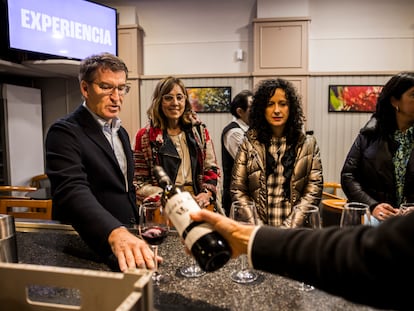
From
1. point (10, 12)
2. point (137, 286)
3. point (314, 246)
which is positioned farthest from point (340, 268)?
point (10, 12)

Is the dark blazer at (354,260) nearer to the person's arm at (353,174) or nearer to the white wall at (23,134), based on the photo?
the person's arm at (353,174)

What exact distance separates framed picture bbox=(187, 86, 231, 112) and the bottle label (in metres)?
4.37

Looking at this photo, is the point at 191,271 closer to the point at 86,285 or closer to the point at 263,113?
the point at 86,285

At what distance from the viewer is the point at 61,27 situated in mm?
4148

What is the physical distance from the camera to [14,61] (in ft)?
13.3

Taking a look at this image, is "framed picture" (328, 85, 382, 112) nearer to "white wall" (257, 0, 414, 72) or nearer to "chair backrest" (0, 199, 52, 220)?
"white wall" (257, 0, 414, 72)

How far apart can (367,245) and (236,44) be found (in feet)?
16.1

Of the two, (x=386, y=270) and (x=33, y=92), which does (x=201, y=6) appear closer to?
(x=33, y=92)

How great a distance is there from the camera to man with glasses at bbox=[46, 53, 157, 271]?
1144mm

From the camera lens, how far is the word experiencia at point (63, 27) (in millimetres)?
3857

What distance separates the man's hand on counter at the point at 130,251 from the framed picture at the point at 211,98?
418cm

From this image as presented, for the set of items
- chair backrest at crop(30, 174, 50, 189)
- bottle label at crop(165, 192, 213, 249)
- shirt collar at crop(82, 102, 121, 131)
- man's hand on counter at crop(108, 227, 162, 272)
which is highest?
shirt collar at crop(82, 102, 121, 131)

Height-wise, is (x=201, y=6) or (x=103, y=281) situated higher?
(x=201, y=6)

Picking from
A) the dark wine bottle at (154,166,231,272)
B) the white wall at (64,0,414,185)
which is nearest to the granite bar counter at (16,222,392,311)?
the dark wine bottle at (154,166,231,272)
